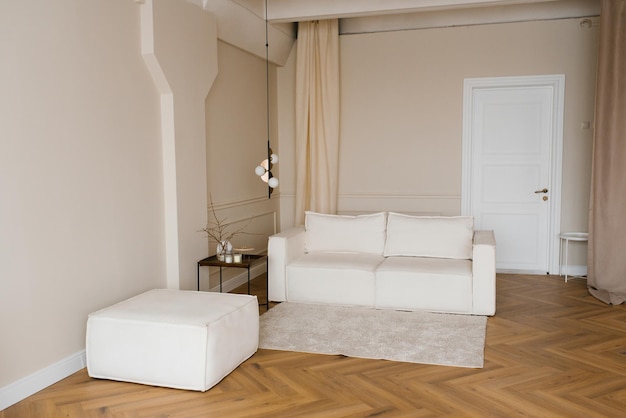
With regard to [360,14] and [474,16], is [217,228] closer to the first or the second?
[360,14]

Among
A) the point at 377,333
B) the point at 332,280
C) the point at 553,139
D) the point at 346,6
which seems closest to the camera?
the point at 377,333

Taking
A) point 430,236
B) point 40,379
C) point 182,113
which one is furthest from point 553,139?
point 40,379

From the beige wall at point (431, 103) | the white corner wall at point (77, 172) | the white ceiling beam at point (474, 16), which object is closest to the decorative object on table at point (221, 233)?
the white corner wall at point (77, 172)

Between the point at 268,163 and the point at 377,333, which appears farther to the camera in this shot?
the point at 268,163

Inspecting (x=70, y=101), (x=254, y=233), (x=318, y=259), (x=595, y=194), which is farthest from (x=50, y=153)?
(x=595, y=194)

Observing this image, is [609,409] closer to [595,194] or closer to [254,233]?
[595,194]

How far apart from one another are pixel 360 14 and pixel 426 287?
2625 millimetres

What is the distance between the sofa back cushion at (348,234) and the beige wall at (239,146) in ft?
2.61

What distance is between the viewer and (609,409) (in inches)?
116

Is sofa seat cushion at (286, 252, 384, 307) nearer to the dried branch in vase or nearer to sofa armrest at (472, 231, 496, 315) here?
the dried branch in vase

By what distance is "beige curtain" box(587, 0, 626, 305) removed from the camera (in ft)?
16.8

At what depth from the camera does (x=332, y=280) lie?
4.94m

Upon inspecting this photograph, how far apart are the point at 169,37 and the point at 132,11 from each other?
0.33m

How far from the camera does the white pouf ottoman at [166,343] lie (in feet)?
10.4
